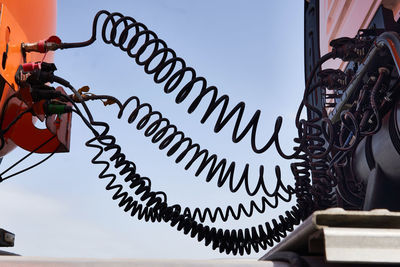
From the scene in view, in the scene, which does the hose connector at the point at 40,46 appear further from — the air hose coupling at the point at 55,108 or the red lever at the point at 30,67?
the air hose coupling at the point at 55,108

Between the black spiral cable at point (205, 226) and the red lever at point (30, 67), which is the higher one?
the red lever at point (30, 67)

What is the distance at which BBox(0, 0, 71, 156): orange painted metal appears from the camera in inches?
54.7

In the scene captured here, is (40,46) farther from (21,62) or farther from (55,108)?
(55,108)

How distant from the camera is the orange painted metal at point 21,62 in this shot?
1.39 meters

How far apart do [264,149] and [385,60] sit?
1.50ft

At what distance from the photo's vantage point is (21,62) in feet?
4.78

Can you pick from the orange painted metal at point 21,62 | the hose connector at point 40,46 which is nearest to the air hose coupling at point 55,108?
the orange painted metal at point 21,62

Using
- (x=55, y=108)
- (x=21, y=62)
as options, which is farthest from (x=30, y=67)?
(x=55, y=108)

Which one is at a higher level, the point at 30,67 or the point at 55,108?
the point at 30,67

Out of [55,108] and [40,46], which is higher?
[40,46]

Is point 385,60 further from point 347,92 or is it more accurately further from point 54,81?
point 54,81

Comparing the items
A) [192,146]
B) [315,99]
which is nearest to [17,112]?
[192,146]

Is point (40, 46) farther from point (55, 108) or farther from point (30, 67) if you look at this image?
point (55, 108)

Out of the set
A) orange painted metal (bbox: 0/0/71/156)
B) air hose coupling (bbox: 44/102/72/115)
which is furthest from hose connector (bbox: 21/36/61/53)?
air hose coupling (bbox: 44/102/72/115)
